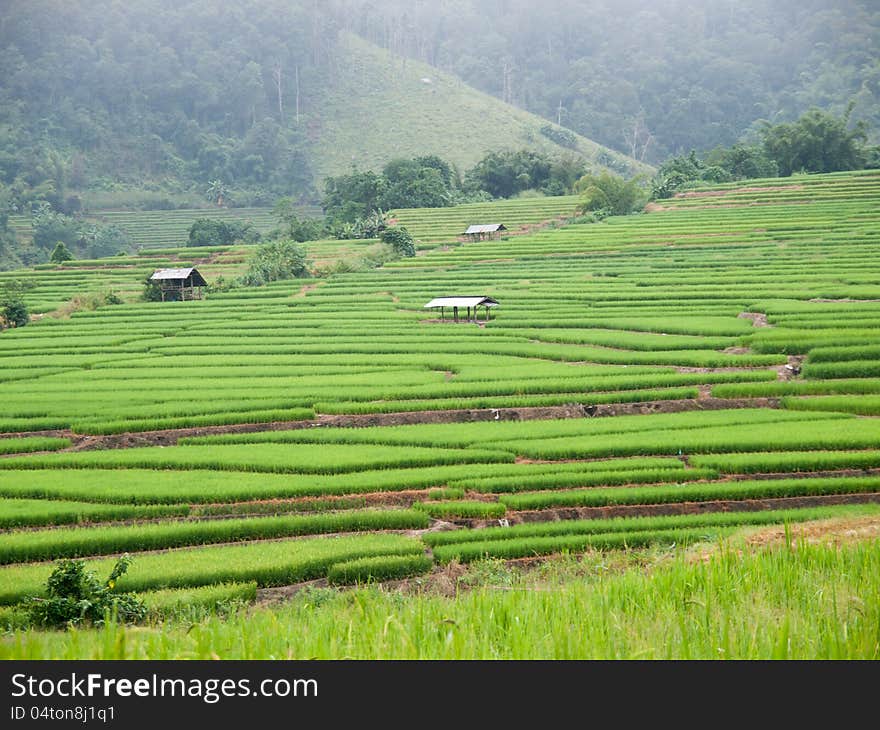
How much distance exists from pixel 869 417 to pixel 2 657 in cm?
1945

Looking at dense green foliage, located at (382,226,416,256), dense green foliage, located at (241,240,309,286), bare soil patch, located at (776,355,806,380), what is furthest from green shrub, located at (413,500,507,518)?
dense green foliage, located at (382,226,416,256)

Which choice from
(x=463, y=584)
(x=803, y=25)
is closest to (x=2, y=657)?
(x=463, y=584)

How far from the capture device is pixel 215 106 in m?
119

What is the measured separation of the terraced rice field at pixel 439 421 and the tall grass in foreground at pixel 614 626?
14.8ft

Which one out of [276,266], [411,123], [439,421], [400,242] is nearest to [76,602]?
[439,421]

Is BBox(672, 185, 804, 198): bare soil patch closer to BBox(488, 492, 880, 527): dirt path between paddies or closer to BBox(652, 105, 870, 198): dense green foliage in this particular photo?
BBox(652, 105, 870, 198): dense green foliage

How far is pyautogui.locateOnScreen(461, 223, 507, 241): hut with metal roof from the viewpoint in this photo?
6066 cm

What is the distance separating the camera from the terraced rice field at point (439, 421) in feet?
50.0

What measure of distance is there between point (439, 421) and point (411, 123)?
299 feet

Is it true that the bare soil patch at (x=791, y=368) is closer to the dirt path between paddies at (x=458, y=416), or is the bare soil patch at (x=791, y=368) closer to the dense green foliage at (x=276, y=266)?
the dirt path between paddies at (x=458, y=416)

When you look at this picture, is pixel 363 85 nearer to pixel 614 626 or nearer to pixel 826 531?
pixel 826 531

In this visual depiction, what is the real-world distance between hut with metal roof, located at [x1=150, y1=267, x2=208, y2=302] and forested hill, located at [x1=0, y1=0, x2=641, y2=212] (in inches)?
1921

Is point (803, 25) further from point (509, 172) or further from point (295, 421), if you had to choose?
point (295, 421)

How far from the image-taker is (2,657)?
576cm
